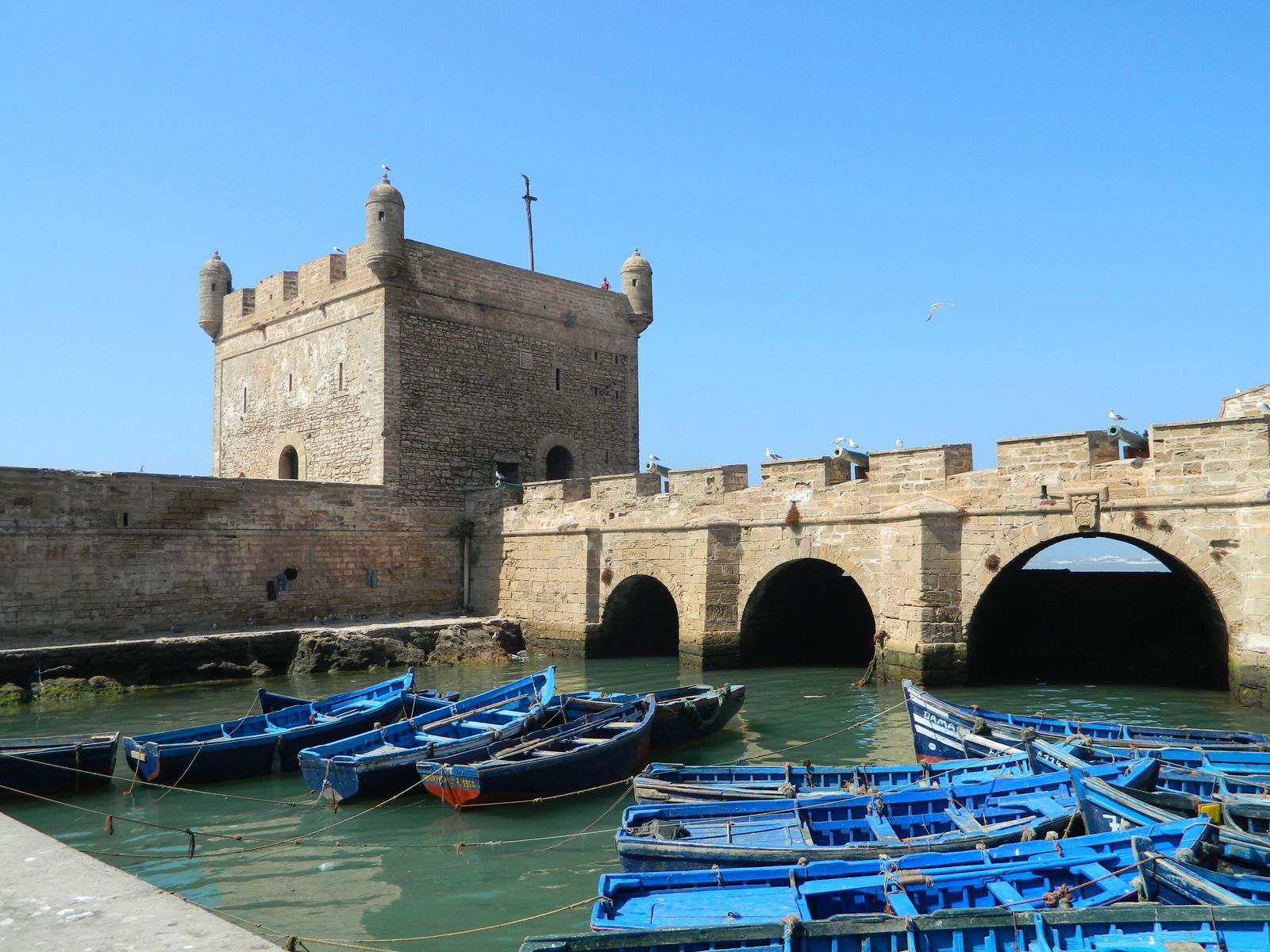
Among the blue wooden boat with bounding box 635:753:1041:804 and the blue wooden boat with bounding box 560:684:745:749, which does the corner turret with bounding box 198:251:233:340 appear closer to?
the blue wooden boat with bounding box 560:684:745:749

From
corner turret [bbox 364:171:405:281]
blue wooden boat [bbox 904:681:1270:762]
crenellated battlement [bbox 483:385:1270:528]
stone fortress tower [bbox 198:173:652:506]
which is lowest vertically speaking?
blue wooden boat [bbox 904:681:1270:762]

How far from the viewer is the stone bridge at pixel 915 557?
534 inches

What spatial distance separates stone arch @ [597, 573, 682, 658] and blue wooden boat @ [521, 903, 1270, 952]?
1489 centimetres

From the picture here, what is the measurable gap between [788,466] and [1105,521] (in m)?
5.64

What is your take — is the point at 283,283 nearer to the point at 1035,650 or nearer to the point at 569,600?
the point at 569,600

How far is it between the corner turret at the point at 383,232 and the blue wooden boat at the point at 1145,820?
A: 19473 mm

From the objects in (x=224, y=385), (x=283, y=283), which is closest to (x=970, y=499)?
(x=283, y=283)

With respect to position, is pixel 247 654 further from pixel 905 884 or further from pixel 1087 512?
pixel 905 884

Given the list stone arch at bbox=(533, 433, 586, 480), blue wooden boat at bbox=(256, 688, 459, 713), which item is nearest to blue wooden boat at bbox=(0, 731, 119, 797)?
blue wooden boat at bbox=(256, 688, 459, 713)

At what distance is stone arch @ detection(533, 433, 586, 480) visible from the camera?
2678cm

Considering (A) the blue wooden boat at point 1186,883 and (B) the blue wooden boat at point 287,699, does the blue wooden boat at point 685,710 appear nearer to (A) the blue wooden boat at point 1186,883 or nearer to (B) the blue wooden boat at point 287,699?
(B) the blue wooden boat at point 287,699

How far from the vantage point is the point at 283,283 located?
2677cm

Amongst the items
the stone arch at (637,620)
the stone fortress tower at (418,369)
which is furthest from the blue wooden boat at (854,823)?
the stone fortress tower at (418,369)

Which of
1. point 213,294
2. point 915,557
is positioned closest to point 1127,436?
point 915,557
